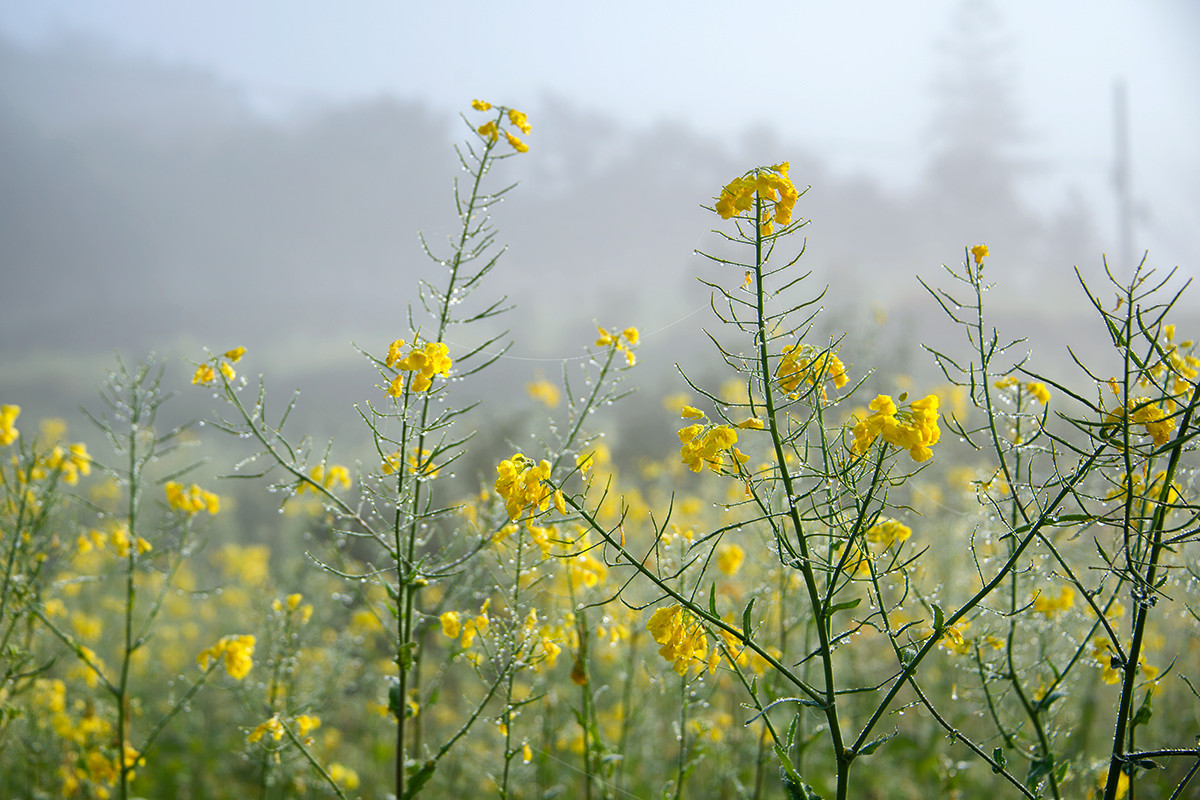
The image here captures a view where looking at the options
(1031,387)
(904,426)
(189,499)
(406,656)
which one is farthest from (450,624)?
(1031,387)

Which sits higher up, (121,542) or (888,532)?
(121,542)

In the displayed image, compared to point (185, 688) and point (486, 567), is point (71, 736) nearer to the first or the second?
point (486, 567)

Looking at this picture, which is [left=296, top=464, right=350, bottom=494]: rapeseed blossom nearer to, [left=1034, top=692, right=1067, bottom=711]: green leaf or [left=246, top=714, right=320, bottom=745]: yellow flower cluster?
[left=246, top=714, right=320, bottom=745]: yellow flower cluster

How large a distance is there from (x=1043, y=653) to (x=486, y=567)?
1.52 meters

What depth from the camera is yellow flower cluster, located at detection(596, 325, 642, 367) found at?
6.89 ft

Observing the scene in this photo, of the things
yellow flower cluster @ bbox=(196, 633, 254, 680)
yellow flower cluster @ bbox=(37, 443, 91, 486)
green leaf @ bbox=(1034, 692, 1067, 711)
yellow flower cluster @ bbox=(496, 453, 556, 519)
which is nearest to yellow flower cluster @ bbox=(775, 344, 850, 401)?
yellow flower cluster @ bbox=(496, 453, 556, 519)

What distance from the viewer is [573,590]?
2.22 metres

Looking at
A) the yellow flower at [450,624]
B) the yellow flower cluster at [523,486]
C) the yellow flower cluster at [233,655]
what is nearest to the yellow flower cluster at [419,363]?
the yellow flower cluster at [523,486]

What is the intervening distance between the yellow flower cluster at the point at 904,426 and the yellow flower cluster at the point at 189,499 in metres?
1.95

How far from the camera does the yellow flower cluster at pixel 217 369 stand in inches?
73.5

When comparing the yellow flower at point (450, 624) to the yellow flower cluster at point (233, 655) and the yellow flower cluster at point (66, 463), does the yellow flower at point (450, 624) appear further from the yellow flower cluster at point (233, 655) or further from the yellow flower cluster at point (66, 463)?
the yellow flower cluster at point (66, 463)

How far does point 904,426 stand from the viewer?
3.94 feet

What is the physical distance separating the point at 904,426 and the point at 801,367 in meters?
0.22

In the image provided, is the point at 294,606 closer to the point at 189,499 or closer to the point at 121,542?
the point at 189,499
